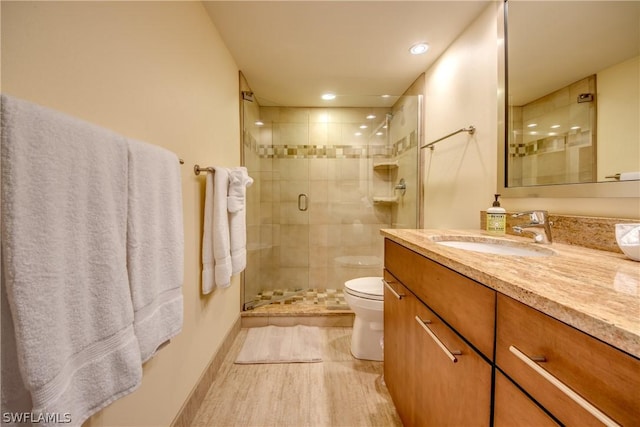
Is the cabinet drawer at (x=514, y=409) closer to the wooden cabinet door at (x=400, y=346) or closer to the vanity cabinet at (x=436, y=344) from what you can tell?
the vanity cabinet at (x=436, y=344)

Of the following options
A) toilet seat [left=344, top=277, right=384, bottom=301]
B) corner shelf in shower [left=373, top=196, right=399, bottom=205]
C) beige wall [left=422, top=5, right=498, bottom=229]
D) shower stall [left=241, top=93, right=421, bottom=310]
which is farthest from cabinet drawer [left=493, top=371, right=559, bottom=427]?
corner shelf in shower [left=373, top=196, right=399, bottom=205]

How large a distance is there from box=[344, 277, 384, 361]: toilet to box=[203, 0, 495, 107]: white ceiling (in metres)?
1.68

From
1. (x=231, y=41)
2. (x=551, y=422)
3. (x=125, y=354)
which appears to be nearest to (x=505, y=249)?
(x=551, y=422)

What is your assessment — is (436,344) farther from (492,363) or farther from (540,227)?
(540,227)

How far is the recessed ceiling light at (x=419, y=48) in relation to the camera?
1.76 meters

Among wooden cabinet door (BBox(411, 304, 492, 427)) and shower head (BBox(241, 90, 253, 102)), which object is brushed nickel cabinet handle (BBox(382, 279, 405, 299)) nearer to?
wooden cabinet door (BBox(411, 304, 492, 427))

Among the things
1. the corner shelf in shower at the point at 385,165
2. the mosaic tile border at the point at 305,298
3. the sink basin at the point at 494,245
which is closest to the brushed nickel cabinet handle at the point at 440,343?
the sink basin at the point at 494,245

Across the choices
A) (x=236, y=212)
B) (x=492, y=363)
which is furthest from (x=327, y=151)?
(x=492, y=363)

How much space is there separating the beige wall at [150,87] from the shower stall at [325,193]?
0.93m

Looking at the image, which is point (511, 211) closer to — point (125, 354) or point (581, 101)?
point (581, 101)

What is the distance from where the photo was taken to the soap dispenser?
122cm

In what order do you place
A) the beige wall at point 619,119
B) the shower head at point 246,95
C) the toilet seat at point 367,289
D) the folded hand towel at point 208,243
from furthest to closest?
the shower head at point 246,95, the toilet seat at point 367,289, the folded hand towel at point 208,243, the beige wall at point 619,119

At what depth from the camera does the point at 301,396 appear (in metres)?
1.39

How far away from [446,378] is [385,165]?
228 cm
